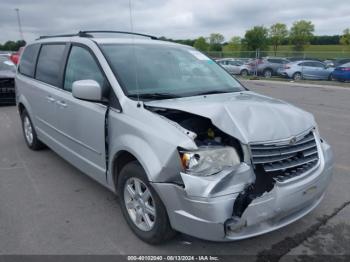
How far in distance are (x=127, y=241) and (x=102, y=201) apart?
897 mm

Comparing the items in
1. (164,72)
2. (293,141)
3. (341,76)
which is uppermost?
(164,72)

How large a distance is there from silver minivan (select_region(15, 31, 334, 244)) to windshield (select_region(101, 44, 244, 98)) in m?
0.01

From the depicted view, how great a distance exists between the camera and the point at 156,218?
283cm

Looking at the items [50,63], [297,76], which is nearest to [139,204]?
[50,63]

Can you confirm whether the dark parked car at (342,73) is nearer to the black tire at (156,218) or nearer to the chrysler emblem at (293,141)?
the chrysler emblem at (293,141)

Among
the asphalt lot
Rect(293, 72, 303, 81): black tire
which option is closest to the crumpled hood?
the asphalt lot

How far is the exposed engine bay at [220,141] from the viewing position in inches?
98.2

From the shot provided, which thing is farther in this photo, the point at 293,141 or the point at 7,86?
the point at 7,86

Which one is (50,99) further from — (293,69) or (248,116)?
(293,69)

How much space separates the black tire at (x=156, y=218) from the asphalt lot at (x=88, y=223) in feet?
0.33

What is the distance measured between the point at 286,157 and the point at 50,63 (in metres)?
3.44

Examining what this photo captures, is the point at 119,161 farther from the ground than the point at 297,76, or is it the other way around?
the point at 119,161

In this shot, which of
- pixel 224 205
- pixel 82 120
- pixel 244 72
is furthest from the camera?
pixel 244 72

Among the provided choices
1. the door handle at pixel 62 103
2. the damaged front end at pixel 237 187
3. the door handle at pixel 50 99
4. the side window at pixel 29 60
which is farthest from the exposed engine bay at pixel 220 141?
the side window at pixel 29 60
